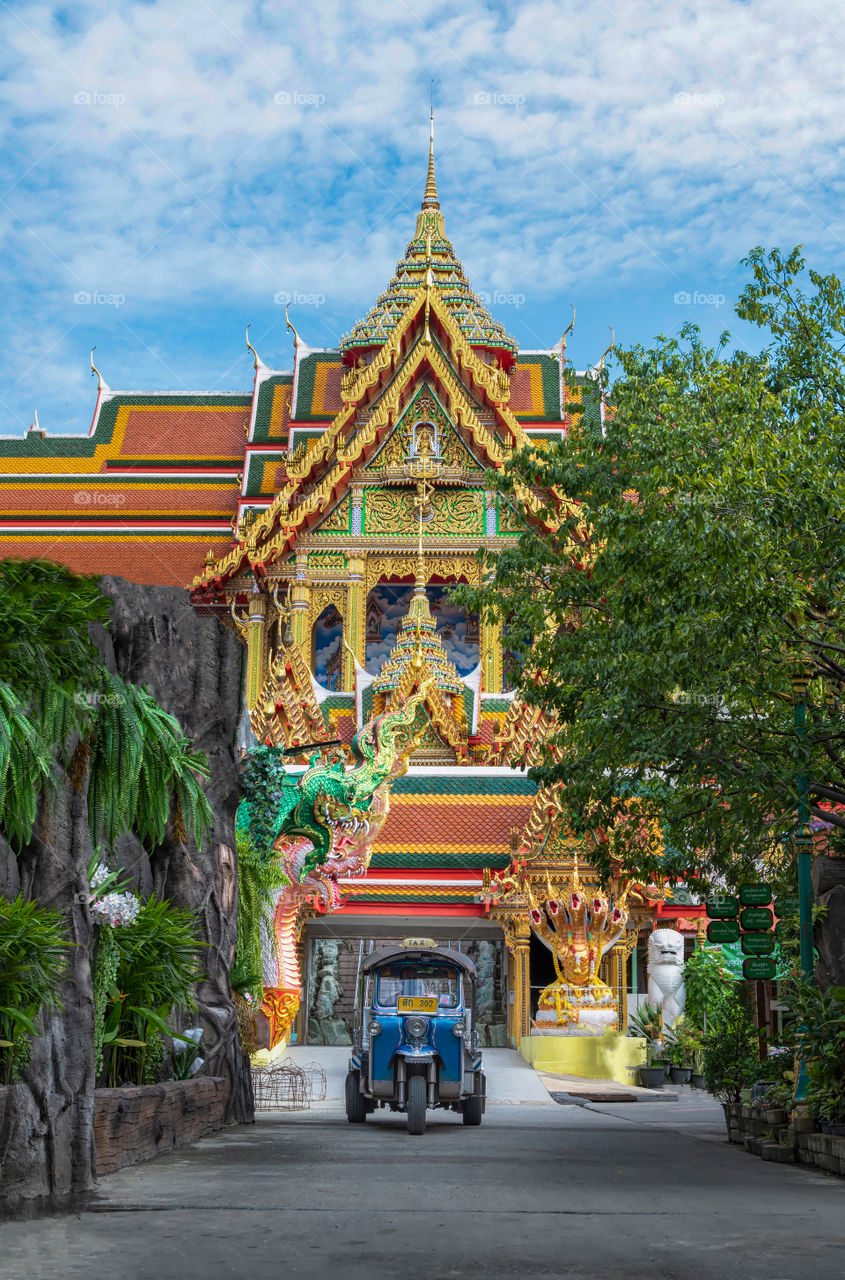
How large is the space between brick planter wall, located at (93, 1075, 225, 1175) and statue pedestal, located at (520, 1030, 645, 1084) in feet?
27.2

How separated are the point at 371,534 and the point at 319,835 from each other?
14.3m

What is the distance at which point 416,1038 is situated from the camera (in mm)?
14172

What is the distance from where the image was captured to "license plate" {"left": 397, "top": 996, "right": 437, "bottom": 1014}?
1452 centimetres

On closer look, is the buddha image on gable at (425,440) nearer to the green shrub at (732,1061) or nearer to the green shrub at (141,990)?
the green shrub at (732,1061)

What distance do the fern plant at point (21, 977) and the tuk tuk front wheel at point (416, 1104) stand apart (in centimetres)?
614

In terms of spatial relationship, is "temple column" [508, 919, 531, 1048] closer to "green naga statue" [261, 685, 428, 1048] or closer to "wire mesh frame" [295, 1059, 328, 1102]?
"green naga statue" [261, 685, 428, 1048]

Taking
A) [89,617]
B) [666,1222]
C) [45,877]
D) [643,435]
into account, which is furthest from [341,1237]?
[643,435]

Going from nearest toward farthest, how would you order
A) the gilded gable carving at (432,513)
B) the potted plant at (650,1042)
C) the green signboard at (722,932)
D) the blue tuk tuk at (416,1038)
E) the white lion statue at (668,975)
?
the blue tuk tuk at (416,1038), the green signboard at (722,932), the potted plant at (650,1042), the white lion statue at (668,975), the gilded gable carving at (432,513)

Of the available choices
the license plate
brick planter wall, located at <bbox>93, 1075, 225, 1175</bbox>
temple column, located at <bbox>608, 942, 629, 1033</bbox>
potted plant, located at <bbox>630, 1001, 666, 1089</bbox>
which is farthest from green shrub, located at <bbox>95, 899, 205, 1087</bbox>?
temple column, located at <bbox>608, 942, 629, 1033</bbox>

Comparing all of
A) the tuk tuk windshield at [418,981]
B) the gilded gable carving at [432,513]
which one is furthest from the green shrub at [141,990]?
the gilded gable carving at [432,513]

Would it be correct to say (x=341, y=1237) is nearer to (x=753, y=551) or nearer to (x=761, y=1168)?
(x=761, y=1168)

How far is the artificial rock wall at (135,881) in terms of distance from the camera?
27.4 ft

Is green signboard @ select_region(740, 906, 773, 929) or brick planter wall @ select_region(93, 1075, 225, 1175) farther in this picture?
green signboard @ select_region(740, 906, 773, 929)

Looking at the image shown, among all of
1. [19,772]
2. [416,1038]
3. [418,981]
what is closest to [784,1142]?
[416,1038]
